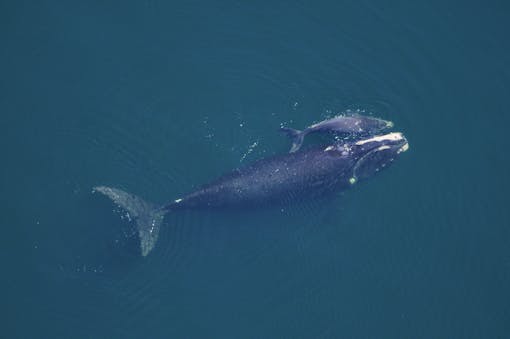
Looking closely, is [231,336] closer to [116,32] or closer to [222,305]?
[222,305]

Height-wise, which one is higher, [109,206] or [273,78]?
[273,78]

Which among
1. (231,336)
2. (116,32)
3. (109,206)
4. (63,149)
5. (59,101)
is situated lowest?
(231,336)

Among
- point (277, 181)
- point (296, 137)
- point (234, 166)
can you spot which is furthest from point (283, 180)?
point (234, 166)

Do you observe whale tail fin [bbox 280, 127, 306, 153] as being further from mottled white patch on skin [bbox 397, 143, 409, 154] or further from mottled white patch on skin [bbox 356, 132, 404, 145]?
mottled white patch on skin [bbox 397, 143, 409, 154]

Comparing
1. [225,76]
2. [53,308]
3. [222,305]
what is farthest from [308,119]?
[53,308]

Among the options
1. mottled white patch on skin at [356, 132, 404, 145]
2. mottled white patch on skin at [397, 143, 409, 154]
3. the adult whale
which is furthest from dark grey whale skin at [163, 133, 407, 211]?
mottled white patch on skin at [397, 143, 409, 154]

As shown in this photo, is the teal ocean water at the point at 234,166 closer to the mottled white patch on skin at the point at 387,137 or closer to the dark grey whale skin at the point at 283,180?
the mottled white patch on skin at the point at 387,137

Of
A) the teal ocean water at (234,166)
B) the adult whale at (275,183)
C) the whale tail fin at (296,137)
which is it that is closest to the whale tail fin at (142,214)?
the adult whale at (275,183)
